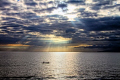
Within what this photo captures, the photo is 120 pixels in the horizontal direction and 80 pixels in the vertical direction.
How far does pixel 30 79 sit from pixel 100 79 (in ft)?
116

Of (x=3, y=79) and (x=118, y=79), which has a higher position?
(x=3, y=79)

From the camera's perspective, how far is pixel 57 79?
6919 cm

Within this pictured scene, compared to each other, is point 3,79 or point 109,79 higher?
point 3,79

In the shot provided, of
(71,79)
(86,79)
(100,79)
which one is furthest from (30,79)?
(100,79)

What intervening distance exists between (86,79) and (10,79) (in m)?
38.2

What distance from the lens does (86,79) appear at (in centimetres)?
7012

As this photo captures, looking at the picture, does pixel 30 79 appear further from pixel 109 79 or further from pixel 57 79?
pixel 109 79

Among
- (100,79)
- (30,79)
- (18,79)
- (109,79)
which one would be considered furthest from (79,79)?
(18,79)

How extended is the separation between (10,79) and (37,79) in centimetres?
1349

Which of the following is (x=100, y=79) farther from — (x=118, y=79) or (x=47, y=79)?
(x=47, y=79)

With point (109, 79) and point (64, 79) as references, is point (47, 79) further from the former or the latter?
point (109, 79)

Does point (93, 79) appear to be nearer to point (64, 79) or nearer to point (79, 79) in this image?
point (79, 79)

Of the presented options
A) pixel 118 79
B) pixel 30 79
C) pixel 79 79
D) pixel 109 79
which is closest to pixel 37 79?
pixel 30 79

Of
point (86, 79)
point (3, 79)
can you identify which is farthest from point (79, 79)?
point (3, 79)
